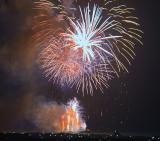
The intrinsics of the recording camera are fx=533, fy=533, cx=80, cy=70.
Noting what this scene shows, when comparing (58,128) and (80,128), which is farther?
(58,128)

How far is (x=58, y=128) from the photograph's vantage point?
10794cm

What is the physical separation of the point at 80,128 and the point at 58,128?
572 inches

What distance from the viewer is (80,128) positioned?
3708 inches
